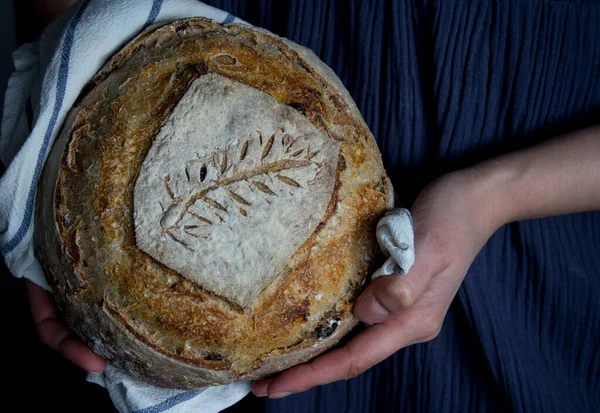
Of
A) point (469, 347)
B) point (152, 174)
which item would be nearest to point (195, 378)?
point (152, 174)

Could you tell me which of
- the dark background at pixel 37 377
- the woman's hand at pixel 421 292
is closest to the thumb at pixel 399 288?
the woman's hand at pixel 421 292

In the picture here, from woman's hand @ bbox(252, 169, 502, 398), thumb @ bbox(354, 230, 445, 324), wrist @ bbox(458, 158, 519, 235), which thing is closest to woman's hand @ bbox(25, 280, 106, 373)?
woman's hand @ bbox(252, 169, 502, 398)

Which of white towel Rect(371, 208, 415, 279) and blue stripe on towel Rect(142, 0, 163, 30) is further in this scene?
blue stripe on towel Rect(142, 0, 163, 30)

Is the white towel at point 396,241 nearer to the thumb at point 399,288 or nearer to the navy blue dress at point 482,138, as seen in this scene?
the thumb at point 399,288

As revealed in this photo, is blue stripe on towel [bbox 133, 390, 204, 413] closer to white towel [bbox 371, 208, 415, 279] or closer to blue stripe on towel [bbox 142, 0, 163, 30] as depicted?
white towel [bbox 371, 208, 415, 279]

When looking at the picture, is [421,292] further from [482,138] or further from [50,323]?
[50,323]
